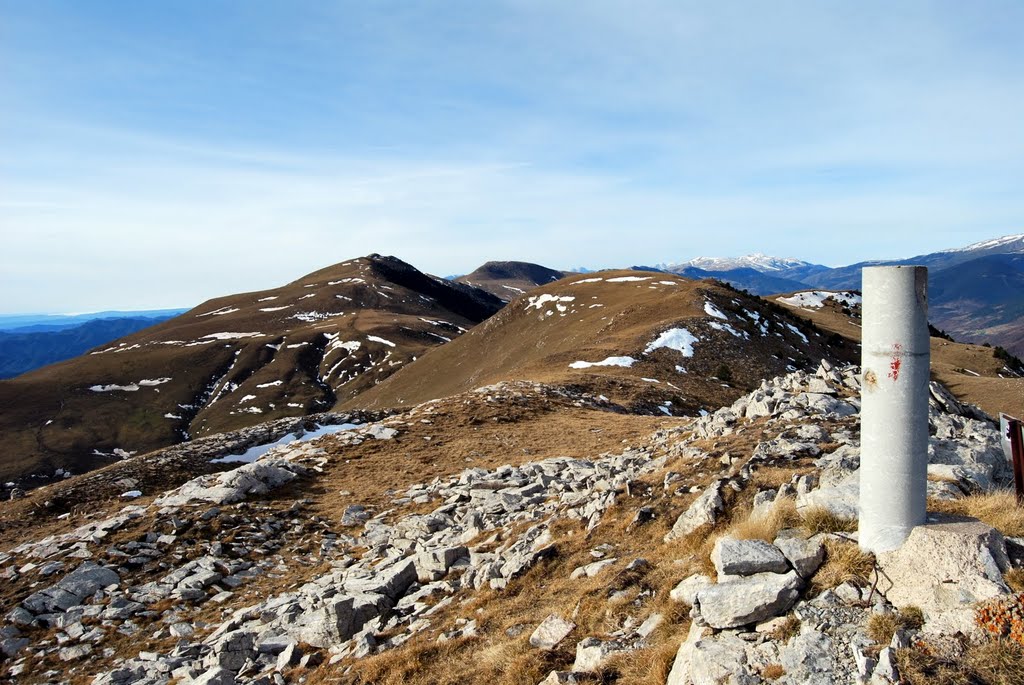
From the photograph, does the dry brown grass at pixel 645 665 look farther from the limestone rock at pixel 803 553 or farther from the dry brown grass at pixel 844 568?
the dry brown grass at pixel 844 568

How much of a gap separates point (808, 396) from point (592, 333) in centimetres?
4817

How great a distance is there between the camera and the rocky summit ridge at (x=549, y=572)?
6746mm

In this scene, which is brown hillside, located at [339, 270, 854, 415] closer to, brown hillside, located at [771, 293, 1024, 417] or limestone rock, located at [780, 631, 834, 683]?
brown hillside, located at [771, 293, 1024, 417]

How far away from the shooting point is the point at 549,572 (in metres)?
11.3

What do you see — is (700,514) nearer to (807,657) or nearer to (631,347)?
(807,657)

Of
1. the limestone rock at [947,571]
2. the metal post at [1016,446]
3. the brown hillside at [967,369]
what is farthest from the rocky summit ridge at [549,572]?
the brown hillside at [967,369]

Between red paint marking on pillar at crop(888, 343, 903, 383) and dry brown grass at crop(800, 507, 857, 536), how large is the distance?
2.23 m

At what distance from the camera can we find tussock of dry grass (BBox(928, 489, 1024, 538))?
24.1 feet

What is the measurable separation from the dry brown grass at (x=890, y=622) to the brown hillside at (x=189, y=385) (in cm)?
13501

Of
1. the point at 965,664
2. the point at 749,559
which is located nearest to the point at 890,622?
the point at 965,664

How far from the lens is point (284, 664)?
10.5 metres

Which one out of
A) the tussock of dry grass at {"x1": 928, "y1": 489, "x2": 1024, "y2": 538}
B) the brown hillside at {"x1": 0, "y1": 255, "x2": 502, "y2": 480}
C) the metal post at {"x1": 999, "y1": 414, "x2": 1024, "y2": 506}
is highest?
the metal post at {"x1": 999, "y1": 414, "x2": 1024, "y2": 506}

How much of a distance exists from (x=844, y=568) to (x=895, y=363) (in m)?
2.67

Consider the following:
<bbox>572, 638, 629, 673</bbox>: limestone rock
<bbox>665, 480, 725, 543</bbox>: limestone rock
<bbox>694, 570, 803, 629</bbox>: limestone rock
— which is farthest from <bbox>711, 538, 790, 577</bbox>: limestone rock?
<bbox>665, 480, 725, 543</bbox>: limestone rock
